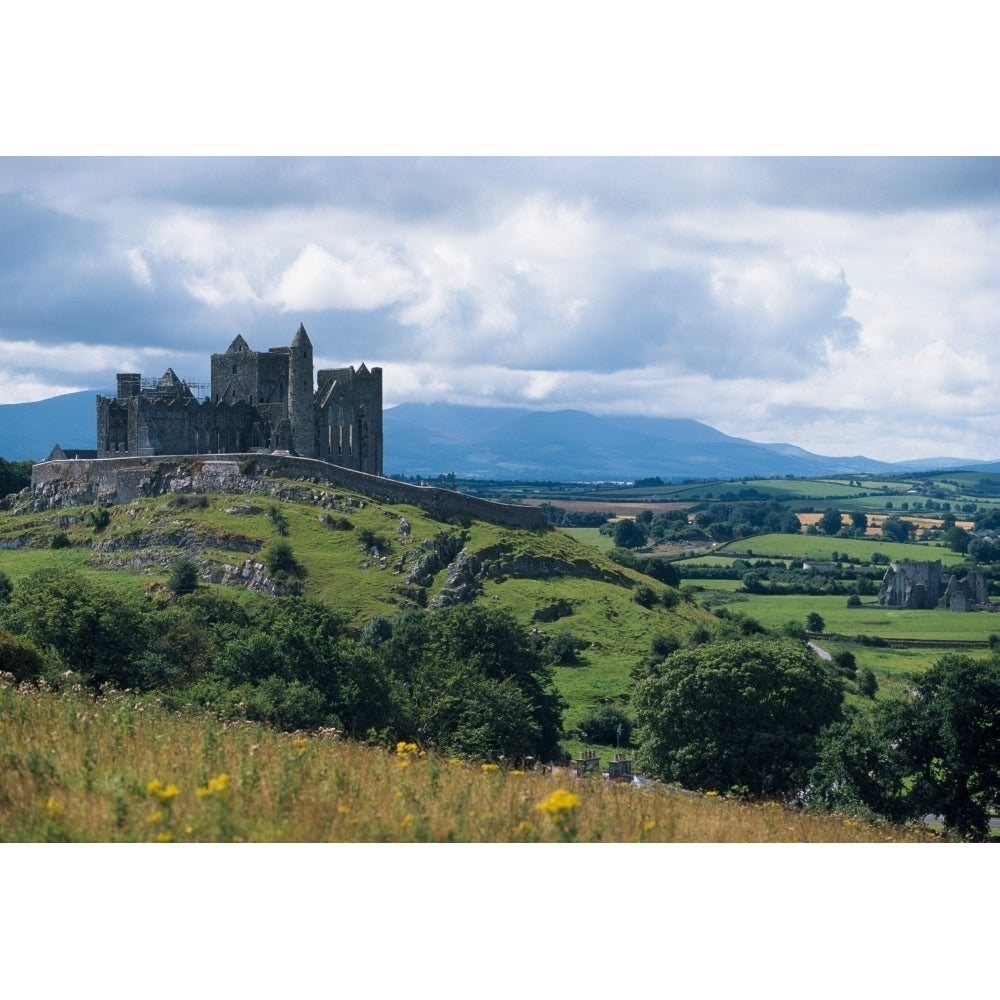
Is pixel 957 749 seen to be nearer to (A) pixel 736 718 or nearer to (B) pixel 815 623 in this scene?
(A) pixel 736 718

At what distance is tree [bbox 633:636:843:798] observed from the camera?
137ft

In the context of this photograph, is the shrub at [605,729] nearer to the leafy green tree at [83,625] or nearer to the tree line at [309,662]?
the tree line at [309,662]

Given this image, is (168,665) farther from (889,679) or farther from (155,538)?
(889,679)

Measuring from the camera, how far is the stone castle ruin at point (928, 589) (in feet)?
379

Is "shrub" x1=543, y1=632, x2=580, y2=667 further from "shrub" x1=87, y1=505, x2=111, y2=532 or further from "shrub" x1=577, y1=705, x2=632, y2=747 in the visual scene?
"shrub" x1=87, y1=505, x2=111, y2=532

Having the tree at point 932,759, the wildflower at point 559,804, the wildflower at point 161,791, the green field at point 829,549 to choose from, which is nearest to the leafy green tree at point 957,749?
the tree at point 932,759

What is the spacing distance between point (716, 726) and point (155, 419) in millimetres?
48665

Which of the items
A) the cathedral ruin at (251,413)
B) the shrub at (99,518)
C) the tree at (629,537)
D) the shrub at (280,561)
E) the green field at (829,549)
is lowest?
the green field at (829,549)

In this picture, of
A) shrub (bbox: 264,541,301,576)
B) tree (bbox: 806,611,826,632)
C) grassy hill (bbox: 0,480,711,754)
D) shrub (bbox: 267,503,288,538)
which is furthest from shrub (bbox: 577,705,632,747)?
tree (bbox: 806,611,826,632)

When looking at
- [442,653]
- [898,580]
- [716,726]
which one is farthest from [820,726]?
[898,580]

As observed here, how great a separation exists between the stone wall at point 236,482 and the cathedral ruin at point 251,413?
88.2 inches

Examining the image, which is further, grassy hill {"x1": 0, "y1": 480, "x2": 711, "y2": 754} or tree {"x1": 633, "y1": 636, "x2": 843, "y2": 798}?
grassy hill {"x1": 0, "y1": 480, "x2": 711, "y2": 754}

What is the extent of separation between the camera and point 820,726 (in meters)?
42.6

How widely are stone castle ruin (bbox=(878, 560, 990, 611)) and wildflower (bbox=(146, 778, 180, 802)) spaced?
108m
